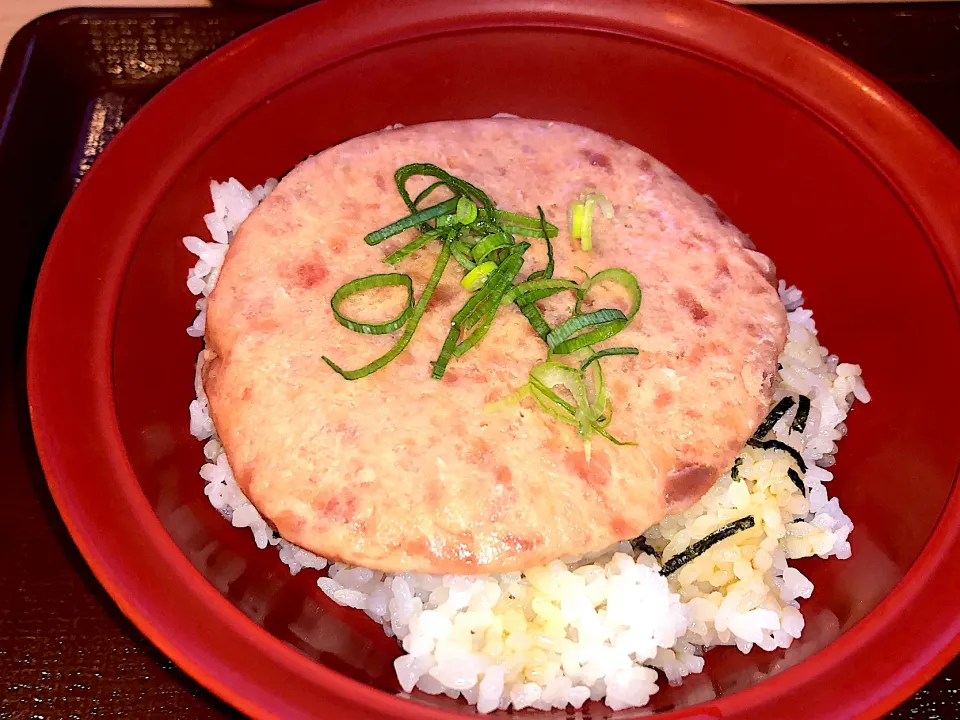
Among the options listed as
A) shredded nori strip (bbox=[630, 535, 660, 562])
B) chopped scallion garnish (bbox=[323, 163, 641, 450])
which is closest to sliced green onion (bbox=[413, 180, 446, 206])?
chopped scallion garnish (bbox=[323, 163, 641, 450])

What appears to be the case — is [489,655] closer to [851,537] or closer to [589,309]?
[589,309]

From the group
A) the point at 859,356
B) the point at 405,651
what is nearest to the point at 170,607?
the point at 405,651

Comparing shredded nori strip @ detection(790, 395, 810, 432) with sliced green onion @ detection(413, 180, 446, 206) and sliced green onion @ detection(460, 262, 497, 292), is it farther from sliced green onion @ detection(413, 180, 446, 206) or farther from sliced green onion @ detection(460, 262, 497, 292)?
sliced green onion @ detection(413, 180, 446, 206)

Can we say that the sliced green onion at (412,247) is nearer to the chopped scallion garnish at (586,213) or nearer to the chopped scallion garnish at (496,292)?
the chopped scallion garnish at (496,292)

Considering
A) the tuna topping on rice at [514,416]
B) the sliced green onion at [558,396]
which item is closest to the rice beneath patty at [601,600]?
the tuna topping on rice at [514,416]

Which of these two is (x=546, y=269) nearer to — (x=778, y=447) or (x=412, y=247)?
(x=412, y=247)
